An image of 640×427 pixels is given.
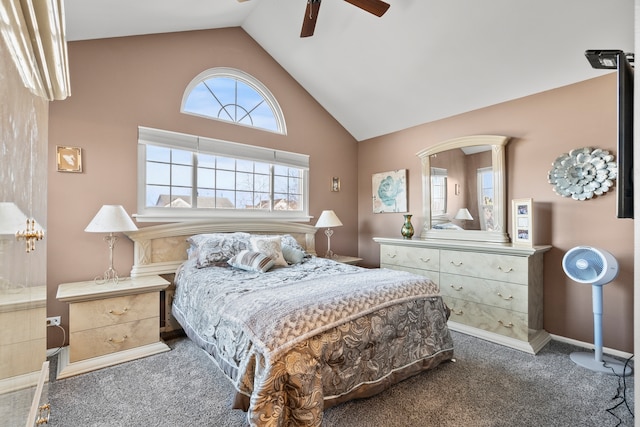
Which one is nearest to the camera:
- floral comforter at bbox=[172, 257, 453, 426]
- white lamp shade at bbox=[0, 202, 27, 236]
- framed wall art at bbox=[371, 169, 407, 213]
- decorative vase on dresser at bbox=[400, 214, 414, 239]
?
white lamp shade at bbox=[0, 202, 27, 236]

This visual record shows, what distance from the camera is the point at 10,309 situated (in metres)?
0.53

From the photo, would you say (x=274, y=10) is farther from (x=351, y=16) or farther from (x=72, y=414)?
(x=72, y=414)

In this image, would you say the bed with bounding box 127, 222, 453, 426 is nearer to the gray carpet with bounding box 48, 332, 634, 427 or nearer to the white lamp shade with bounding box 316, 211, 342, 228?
the gray carpet with bounding box 48, 332, 634, 427

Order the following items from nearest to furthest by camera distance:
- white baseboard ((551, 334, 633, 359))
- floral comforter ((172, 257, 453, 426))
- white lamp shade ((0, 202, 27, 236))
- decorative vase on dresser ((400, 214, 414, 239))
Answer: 1. white lamp shade ((0, 202, 27, 236))
2. floral comforter ((172, 257, 453, 426))
3. white baseboard ((551, 334, 633, 359))
4. decorative vase on dresser ((400, 214, 414, 239))

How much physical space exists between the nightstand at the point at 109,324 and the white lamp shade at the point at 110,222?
472 millimetres

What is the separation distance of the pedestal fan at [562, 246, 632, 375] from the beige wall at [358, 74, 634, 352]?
0.33 metres

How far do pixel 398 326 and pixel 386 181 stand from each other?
2.81 meters

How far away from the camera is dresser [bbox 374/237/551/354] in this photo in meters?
2.62

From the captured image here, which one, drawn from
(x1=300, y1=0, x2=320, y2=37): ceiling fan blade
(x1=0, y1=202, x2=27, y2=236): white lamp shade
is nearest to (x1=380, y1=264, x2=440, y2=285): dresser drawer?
(x1=300, y1=0, x2=320, y2=37): ceiling fan blade

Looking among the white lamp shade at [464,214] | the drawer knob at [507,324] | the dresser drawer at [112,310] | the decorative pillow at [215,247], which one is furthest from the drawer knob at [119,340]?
the white lamp shade at [464,214]

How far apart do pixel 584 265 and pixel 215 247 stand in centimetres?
320

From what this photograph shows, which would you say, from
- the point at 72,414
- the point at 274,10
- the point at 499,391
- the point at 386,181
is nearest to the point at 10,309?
the point at 72,414

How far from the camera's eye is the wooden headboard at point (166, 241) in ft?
9.24

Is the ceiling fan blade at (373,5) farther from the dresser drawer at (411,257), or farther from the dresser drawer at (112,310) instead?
the dresser drawer at (112,310)
